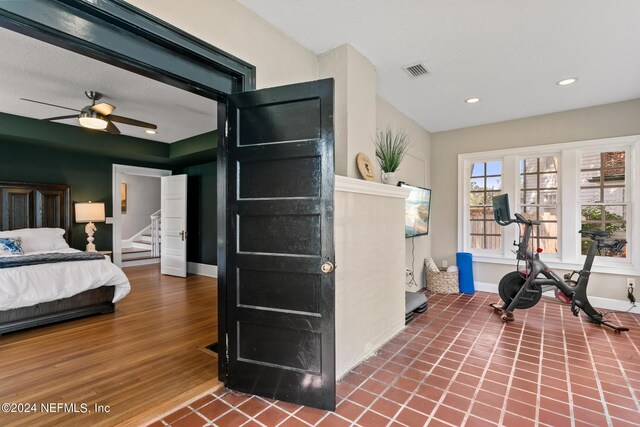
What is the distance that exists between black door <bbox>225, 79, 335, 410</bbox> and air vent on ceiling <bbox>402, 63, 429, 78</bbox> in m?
1.69

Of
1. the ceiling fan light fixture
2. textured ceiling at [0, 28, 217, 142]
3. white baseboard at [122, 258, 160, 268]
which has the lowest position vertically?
white baseboard at [122, 258, 160, 268]

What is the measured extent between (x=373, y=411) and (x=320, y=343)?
56 centimetres

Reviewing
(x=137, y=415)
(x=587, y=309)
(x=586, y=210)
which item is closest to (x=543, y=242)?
(x=586, y=210)

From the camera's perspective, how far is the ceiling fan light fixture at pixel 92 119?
3.57 metres

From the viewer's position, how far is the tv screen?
431 cm

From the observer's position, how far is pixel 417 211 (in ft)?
15.1

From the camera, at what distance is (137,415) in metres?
1.87

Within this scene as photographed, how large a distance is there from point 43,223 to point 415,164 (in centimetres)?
644

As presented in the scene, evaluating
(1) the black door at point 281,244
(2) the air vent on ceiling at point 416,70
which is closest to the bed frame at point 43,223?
(1) the black door at point 281,244

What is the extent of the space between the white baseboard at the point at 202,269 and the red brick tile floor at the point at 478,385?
4326 millimetres

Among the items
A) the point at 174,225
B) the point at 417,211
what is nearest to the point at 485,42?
the point at 417,211

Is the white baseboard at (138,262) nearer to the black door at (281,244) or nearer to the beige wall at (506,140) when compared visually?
the black door at (281,244)

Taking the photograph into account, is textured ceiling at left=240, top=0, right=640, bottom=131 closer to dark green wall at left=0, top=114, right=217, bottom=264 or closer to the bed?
dark green wall at left=0, top=114, right=217, bottom=264

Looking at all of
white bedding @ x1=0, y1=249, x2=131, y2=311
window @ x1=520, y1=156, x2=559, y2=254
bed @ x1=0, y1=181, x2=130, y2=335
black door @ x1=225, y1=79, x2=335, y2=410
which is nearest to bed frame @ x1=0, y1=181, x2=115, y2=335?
bed @ x1=0, y1=181, x2=130, y2=335
